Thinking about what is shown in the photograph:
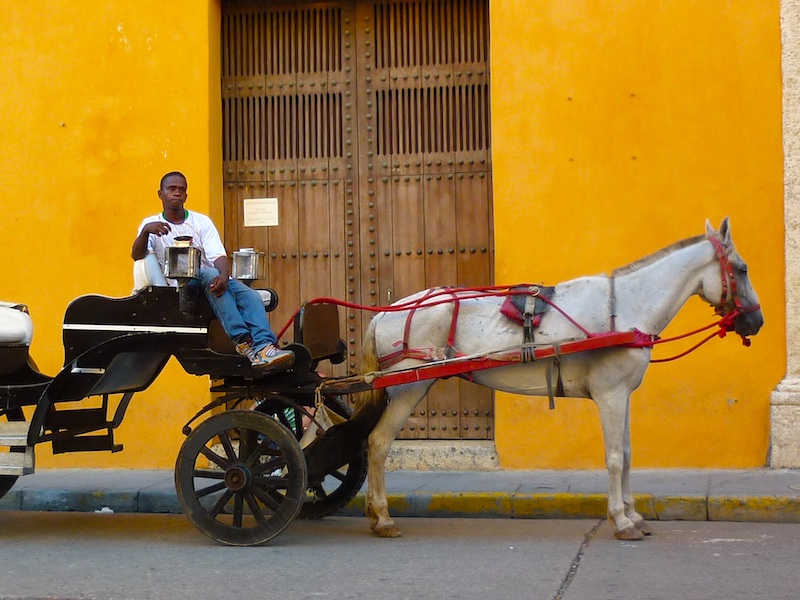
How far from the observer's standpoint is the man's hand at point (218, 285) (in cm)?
632

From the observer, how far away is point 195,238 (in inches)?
268

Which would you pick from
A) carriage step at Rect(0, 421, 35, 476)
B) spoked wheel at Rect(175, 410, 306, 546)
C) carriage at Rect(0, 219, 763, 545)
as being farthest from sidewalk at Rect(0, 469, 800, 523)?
carriage step at Rect(0, 421, 35, 476)

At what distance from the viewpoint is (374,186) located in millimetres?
9547


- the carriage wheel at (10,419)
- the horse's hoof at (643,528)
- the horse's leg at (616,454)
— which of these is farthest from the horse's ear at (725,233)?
the carriage wheel at (10,419)

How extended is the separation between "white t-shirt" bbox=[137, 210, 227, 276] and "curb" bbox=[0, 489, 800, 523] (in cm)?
198

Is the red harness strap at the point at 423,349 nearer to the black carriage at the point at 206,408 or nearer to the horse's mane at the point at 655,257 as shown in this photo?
the black carriage at the point at 206,408

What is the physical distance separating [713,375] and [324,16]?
14.1 ft

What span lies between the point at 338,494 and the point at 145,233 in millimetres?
2059

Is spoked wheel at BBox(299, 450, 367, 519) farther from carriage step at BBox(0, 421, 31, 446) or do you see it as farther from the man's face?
the man's face

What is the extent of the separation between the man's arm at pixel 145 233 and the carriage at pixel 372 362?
25cm

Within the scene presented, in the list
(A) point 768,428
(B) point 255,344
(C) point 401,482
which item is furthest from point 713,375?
(B) point 255,344

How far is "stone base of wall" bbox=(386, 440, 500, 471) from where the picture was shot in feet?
29.8

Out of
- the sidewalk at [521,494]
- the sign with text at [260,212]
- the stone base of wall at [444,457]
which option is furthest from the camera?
the sign with text at [260,212]

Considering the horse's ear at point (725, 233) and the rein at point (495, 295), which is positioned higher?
the horse's ear at point (725, 233)
